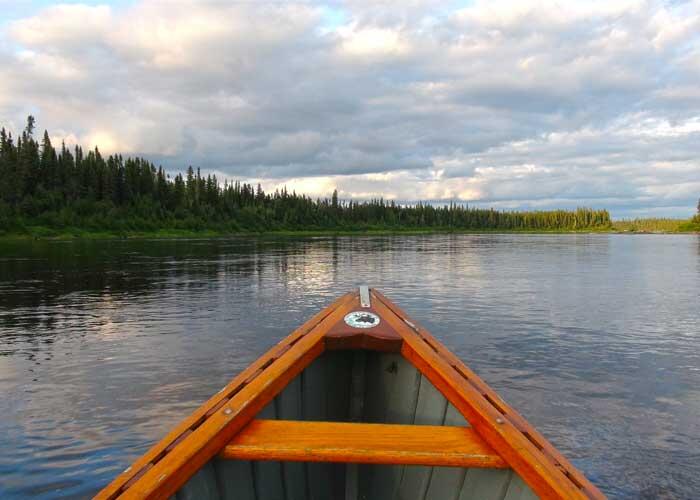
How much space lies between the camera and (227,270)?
39156 mm

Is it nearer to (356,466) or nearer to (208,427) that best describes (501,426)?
(356,466)

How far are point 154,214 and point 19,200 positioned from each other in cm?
2924

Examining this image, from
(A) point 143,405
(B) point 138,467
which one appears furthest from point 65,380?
(B) point 138,467

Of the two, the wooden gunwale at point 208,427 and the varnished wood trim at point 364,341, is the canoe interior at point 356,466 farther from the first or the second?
the varnished wood trim at point 364,341

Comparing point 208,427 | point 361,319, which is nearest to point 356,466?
point 361,319

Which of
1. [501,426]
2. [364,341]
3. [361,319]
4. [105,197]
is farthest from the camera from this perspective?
[105,197]

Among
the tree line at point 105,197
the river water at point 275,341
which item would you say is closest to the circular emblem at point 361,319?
the river water at point 275,341

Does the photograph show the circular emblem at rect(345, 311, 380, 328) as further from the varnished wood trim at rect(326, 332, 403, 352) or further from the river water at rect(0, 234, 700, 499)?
the river water at rect(0, 234, 700, 499)

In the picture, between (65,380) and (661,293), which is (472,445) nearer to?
(65,380)

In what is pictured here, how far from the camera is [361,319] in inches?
235

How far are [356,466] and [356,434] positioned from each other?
1760 mm

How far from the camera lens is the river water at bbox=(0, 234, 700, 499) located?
8102mm

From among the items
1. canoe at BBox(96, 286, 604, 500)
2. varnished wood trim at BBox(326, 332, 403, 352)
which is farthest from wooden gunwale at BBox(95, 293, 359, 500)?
varnished wood trim at BBox(326, 332, 403, 352)

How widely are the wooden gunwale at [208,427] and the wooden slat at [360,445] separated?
0.18m
